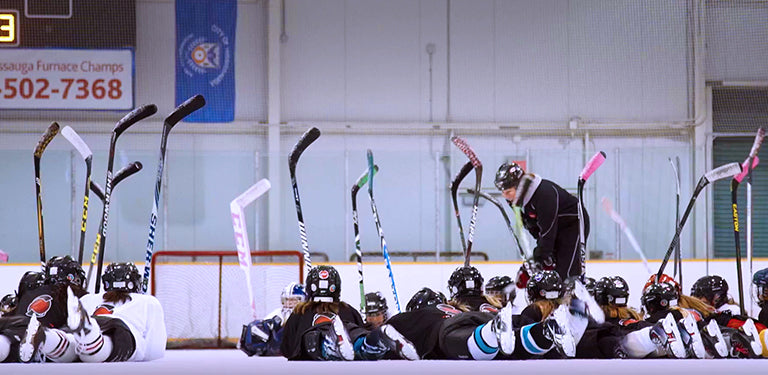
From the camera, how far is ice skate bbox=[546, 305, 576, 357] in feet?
11.9

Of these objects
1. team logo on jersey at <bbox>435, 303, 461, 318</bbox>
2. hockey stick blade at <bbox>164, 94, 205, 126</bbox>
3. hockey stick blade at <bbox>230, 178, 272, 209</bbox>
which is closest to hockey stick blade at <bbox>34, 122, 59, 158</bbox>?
hockey stick blade at <bbox>164, 94, 205, 126</bbox>

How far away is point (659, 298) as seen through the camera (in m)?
4.54

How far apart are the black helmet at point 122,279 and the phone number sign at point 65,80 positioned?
6728 millimetres

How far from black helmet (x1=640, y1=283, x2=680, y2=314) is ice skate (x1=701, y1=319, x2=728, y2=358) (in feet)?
0.83

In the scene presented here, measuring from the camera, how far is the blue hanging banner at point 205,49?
1137 cm

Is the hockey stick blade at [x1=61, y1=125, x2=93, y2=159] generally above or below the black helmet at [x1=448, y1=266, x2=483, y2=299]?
above

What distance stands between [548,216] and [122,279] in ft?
6.90

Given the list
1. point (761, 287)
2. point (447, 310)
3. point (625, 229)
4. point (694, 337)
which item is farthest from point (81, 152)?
point (625, 229)

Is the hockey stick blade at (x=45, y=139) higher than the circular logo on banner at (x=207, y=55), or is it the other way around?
the circular logo on banner at (x=207, y=55)

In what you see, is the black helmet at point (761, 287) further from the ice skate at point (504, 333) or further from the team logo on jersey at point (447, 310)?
the ice skate at point (504, 333)

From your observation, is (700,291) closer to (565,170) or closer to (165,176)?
(565,170)

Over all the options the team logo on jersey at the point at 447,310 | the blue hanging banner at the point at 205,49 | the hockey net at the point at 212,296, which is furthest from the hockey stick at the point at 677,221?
the blue hanging banner at the point at 205,49

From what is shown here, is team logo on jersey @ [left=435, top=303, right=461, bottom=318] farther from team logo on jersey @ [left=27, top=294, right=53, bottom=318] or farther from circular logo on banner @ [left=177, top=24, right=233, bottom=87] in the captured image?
circular logo on banner @ [left=177, top=24, right=233, bottom=87]

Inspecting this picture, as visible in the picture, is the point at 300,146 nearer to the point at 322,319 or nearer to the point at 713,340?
the point at 322,319
